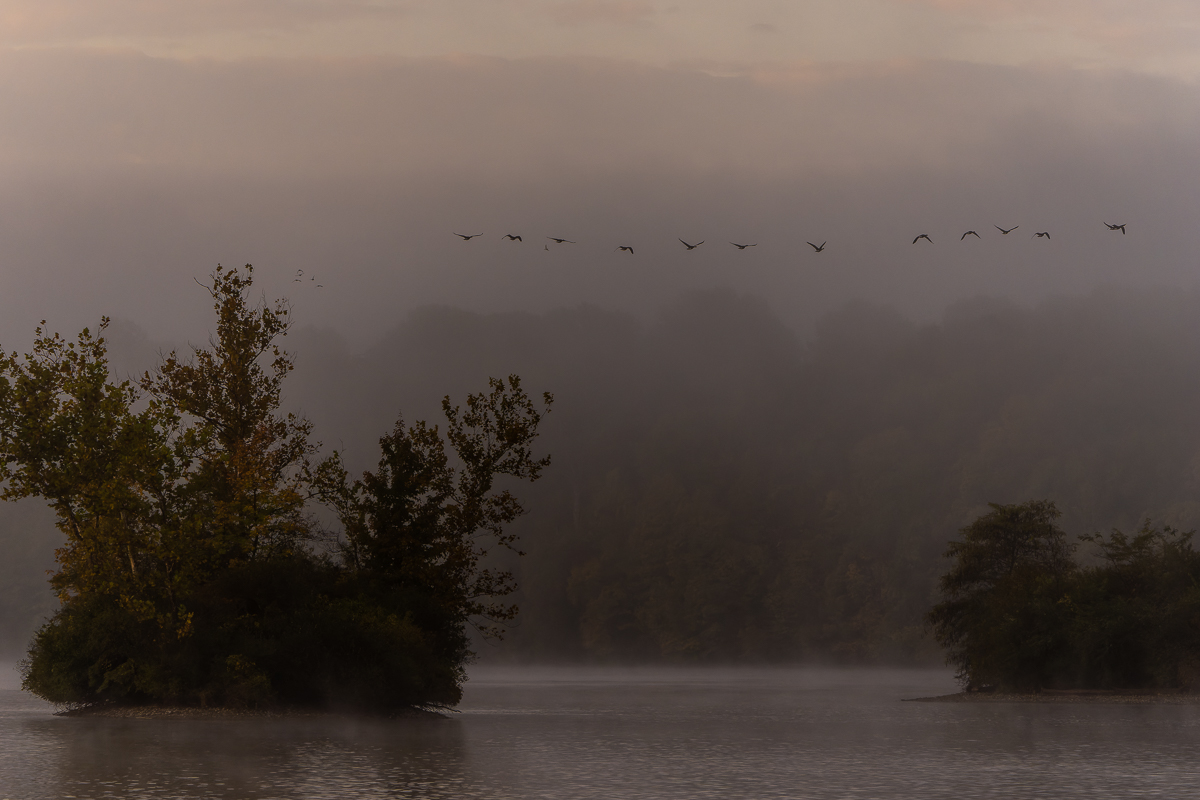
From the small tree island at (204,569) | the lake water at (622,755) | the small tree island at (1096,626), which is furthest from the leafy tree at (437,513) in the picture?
the small tree island at (1096,626)

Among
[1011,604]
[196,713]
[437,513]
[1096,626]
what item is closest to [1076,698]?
[1096,626]

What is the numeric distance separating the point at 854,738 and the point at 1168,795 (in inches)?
688

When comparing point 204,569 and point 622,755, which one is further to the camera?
point 204,569

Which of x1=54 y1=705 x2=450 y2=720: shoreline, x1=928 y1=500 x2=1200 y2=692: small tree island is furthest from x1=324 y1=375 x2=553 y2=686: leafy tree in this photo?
x1=928 y1=500 x2=1200 y2=692: small tree island

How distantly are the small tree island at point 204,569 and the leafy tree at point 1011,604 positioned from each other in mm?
30845

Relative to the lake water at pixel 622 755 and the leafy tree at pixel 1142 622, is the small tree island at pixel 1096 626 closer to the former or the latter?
the leafy tree at pixel 1142 622

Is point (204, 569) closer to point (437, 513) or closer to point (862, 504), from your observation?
point (437, 513)

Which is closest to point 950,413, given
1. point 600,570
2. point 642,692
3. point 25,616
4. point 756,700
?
point 600,570

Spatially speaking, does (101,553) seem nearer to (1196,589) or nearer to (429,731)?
(429,731)

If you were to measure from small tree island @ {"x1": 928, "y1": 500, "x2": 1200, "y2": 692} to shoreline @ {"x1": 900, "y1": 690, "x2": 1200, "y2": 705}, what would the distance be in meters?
0.53

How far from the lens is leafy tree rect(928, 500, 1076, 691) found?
230ft

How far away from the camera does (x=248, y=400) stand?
5772 centimetres

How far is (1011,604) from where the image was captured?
71.7 meters

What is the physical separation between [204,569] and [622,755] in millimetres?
23870
